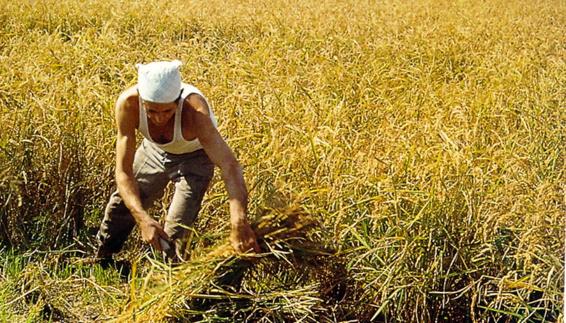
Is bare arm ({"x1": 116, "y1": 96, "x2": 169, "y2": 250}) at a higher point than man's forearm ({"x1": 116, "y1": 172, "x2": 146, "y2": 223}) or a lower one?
higher

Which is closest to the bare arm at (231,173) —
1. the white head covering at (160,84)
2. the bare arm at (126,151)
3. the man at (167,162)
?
the man at (167,162)

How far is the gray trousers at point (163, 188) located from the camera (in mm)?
3285

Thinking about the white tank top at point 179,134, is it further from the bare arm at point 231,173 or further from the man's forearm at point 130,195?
the man's forearm at point 130,195

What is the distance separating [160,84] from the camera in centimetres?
→ 296

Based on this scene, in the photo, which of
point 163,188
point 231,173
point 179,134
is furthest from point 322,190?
point 163,188

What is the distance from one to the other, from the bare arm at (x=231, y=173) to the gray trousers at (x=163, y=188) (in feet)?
1.02

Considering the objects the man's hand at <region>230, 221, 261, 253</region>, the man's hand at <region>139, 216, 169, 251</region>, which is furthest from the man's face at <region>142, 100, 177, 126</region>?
the man's hand at <region>230, 221, 261, 253</region>

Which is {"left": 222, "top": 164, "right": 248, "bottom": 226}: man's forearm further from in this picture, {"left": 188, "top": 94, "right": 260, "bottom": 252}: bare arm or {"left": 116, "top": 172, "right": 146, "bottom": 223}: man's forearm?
{"left": 116, "top": 172, "right": 146, "bottom": 223}: man's forearm

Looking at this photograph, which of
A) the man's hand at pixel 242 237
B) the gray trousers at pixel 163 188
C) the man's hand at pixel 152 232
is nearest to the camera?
the man's hand at pixel 242 237

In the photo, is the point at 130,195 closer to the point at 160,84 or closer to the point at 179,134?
the point at 179,134

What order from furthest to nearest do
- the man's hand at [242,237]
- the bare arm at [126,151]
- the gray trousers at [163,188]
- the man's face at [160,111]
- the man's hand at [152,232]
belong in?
the gray trousers at [163,188] → the bare arm at [126,151] → the man's face at [160,111] → the man's hand at [152,232] → the man's hand at [242,237]

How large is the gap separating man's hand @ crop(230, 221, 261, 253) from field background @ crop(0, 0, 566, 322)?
0.05 meters

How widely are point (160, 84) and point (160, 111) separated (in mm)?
133

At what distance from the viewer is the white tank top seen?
10.4ft
